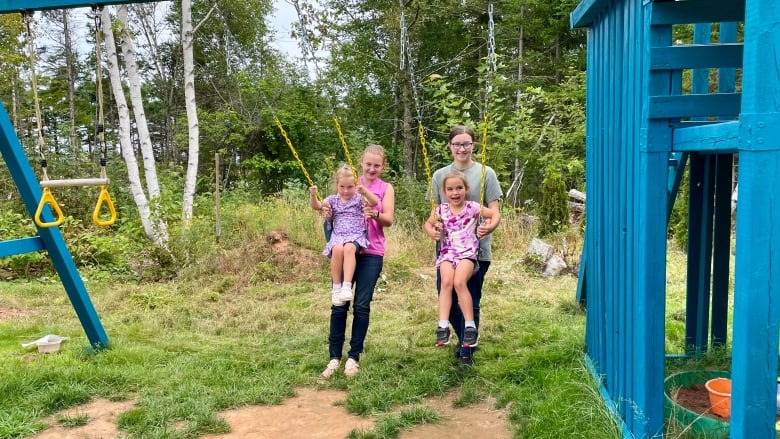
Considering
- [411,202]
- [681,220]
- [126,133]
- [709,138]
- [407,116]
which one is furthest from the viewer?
[407,116]

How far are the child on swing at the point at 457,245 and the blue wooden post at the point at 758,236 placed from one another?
6.10 feet

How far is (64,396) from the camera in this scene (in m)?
3.41

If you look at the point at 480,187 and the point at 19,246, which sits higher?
the point at 480,187

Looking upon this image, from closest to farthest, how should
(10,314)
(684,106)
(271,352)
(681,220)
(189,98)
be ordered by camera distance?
(684,106)
(271,352)
(10,314)
(681,220)
(189,98)

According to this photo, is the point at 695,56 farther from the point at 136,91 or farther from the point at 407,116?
the point at 407,116

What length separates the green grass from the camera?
312 centimetres

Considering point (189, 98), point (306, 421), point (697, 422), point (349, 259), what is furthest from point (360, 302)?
point (189, 98)

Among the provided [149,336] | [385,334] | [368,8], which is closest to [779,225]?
[385,334]

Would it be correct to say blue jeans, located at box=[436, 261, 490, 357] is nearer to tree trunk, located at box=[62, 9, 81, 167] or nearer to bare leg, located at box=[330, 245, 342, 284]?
bare leg, located at box=[330, 245, 342, 284]

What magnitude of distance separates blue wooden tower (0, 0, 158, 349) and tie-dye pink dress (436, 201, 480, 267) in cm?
243

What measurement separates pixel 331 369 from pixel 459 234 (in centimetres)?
127

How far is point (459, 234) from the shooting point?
3604 millimetres

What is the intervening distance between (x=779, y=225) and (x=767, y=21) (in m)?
0.58

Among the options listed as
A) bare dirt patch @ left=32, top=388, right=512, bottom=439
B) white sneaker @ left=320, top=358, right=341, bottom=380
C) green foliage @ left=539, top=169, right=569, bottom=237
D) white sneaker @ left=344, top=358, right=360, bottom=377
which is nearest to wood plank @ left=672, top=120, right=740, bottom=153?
bare dirt patch @ left=32, top=388, right=512, bottom=439
